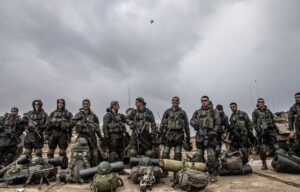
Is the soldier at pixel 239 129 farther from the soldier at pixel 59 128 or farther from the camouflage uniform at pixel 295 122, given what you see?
the soldier at pixel 59 128

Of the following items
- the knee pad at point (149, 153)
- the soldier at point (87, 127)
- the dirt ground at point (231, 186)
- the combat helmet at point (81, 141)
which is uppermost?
the soldier at point (87, 127)

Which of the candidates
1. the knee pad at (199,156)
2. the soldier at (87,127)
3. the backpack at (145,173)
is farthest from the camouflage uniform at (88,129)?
the knee pad at (199,156)

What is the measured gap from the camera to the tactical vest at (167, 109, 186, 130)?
32.4 ft

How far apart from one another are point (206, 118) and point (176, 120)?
103 cm

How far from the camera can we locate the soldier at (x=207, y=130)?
9.29 metres

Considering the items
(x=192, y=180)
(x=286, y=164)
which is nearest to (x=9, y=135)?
(x=192, y=180)

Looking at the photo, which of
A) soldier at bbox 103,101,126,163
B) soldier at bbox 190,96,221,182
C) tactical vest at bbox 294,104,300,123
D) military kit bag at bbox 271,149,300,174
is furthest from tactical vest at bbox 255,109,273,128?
soldier at bbox 103,101,126,163

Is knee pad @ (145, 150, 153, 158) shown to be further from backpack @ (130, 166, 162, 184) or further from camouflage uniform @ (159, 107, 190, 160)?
backpack @ (130, 166, 162, 184)

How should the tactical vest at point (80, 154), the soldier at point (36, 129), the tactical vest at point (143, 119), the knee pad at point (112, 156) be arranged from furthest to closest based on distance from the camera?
the soldier at point (36, 129) → the tactical vest at point (143, 119) → the knee pad at point (112, 156) → the tactical vest at point (80, 154)

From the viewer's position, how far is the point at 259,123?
10.9 meters

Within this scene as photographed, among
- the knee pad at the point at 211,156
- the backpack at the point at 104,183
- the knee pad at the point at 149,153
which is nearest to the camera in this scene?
the backpack at the point at 104,183

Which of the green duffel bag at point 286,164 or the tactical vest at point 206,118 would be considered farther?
the tactical vest at point 206,118

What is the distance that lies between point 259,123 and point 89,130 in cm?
626

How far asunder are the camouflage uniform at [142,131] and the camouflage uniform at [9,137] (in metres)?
4.41
